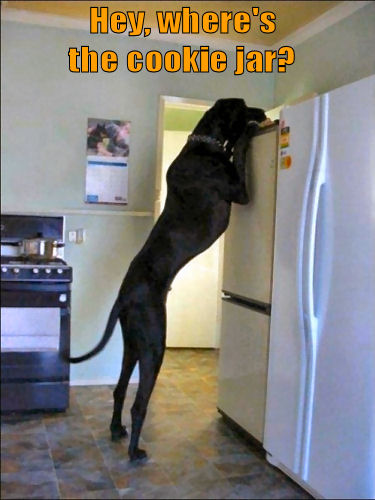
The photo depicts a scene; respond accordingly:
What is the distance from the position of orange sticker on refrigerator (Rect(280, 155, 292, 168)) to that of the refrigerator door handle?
0.20 metres

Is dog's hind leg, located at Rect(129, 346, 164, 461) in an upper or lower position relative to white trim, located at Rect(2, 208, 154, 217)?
lower

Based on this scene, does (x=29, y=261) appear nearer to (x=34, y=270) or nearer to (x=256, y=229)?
(x=34, y=270)

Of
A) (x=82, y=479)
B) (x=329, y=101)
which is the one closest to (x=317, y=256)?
(x=329, y=101)

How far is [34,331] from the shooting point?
1.89 meters

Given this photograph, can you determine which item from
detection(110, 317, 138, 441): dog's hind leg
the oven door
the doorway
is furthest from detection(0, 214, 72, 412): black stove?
the doorway

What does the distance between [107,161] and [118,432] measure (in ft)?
3.82

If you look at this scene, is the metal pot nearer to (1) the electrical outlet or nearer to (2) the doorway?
(1) the electrical outlet

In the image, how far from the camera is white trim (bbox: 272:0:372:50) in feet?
5.21

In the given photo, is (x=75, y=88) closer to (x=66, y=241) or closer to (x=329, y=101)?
(x=66, y=241)

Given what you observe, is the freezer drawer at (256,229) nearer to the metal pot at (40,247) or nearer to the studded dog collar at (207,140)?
the studded dog collar at (207,140)

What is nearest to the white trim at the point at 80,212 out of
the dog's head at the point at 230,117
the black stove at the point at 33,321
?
the black stove at the point at 33,321

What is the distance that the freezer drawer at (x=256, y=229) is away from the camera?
7.45ft

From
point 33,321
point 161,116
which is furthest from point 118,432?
point 161,116

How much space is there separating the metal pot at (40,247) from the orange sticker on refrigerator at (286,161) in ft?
3.00
